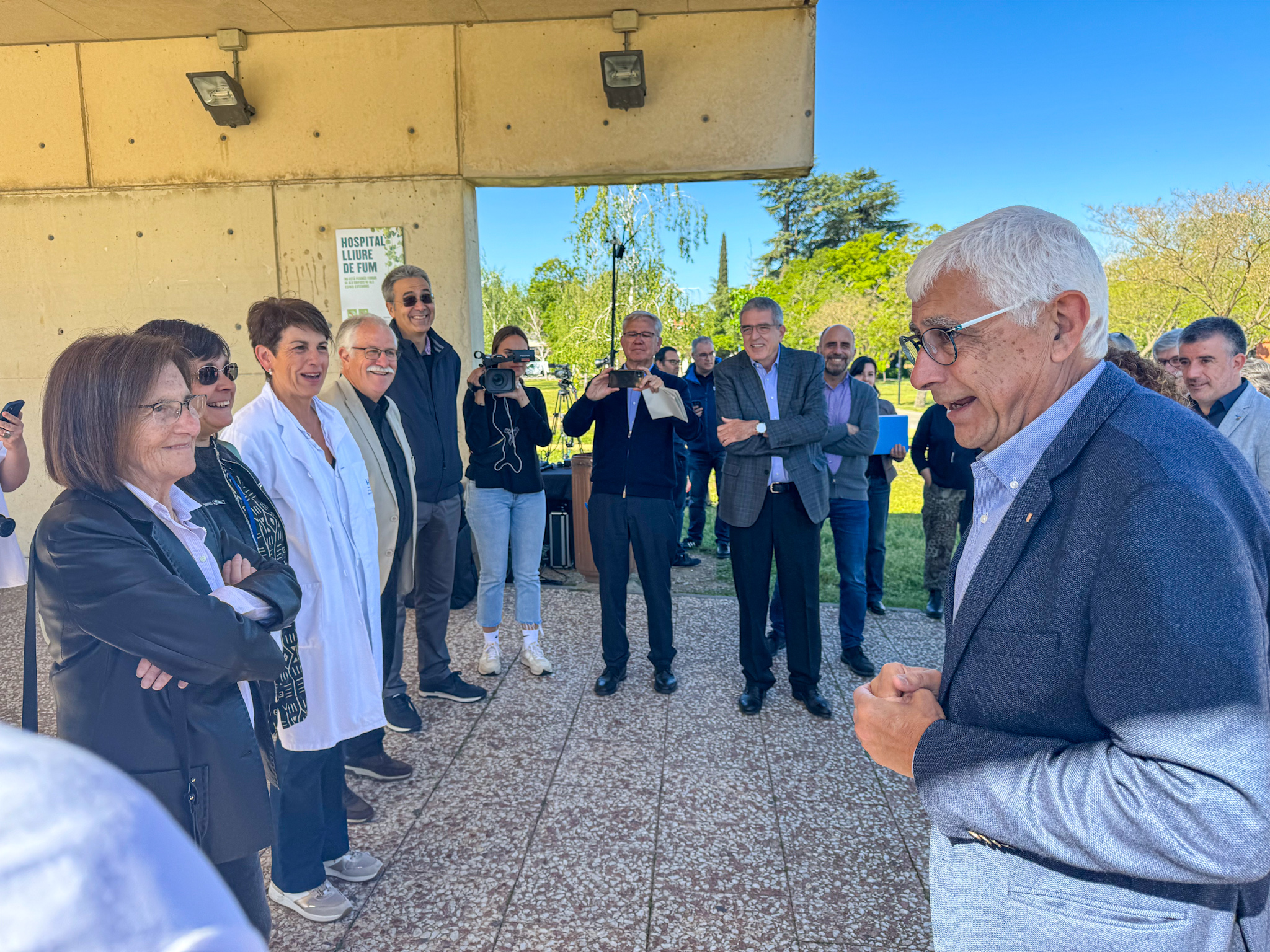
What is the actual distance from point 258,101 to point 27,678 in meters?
5.67

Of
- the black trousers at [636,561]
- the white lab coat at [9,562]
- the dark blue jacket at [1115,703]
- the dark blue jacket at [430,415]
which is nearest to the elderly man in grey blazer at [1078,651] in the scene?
the dark blue jacket at [1115,703]

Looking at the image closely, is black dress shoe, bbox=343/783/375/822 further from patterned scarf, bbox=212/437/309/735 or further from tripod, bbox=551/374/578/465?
tripod, bbox=551/374/578/465

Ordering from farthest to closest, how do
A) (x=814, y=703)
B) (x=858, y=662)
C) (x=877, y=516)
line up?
(x=877, y=516) < (x=858, y=662) < (x=814, y=703)

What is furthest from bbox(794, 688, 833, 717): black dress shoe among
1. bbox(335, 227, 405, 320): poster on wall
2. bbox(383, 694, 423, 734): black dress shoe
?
bbox(335, 227, 405, 320): poster on wall

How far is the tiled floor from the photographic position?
2.49m

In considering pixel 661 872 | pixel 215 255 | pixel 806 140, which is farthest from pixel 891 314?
pixel 661 872

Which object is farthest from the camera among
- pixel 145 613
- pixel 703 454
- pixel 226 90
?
pixel 703 454

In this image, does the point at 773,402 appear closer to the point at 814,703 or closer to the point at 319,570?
the point at 814,703

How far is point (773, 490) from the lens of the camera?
13.5 ft

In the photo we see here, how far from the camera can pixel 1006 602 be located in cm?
114

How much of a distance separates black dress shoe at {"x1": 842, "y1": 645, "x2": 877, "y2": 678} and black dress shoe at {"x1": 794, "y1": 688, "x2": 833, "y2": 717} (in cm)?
52

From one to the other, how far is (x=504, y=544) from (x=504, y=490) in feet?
1.14

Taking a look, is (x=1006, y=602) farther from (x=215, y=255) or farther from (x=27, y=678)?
(x=215, y=255)

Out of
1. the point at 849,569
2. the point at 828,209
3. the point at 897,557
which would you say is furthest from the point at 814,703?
the point at 828,209
